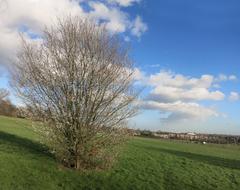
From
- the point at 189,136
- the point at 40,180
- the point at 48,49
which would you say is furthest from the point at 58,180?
the point at 189,136

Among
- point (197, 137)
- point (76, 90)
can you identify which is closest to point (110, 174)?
point (76, 90)

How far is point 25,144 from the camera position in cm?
2861

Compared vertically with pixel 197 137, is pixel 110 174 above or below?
below

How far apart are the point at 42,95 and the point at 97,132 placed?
3.48 meters

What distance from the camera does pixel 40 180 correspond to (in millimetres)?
20500

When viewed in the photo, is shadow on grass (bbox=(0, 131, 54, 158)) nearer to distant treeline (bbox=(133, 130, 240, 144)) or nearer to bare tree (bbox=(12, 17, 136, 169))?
bare tree (bbox=(12, 17, 136, 169))

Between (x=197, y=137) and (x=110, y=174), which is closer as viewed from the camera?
(x=110, y=174)

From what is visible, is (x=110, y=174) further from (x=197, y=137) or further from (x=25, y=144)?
(x=197, y=137)

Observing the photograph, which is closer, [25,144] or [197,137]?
[25,144]

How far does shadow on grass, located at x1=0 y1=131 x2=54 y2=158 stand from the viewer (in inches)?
1025

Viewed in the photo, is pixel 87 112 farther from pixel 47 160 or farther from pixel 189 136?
pixel 189 136

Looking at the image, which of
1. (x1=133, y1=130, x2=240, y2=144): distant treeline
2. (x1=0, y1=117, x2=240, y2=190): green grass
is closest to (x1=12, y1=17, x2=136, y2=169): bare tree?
(x1=0, y1=117, x2=240, y2=190): green grass

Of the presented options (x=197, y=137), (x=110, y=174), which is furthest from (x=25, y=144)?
(x=197, y=137)

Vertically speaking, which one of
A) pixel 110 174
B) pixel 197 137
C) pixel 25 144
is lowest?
pixel 110 174
